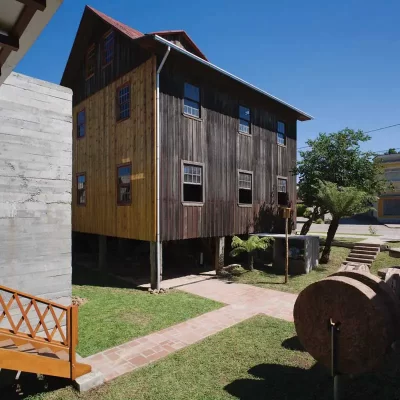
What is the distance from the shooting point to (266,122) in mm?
16562

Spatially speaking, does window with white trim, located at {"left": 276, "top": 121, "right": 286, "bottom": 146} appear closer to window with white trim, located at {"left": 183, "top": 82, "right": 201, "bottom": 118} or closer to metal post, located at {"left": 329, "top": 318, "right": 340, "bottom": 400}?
window with white trim, located at {"left": 183, "top": 82, "right": 201, "bottom": 118}

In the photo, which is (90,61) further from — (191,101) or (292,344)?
(292,344)

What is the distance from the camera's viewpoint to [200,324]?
26.0 ft

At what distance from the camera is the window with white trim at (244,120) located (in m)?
15.1

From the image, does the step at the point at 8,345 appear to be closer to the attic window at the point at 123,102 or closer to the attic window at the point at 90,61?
the attic window at the point at 123,102

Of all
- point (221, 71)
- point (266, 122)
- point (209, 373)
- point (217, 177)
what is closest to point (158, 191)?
point (217, 177)

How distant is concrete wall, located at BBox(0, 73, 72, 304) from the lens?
5957mm

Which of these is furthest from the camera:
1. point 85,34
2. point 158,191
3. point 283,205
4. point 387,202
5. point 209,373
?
point 387,202

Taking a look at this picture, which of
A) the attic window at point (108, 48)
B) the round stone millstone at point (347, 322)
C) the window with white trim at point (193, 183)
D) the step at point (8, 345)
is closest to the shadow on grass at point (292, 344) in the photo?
the round stone millstone at point (347, 322)

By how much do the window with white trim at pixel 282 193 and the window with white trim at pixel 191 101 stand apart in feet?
24.2

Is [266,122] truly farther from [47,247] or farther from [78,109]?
[47,247]

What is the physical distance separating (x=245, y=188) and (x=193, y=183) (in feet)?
12.0

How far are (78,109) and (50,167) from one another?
11524mm

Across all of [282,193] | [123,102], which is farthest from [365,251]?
[123,102]
